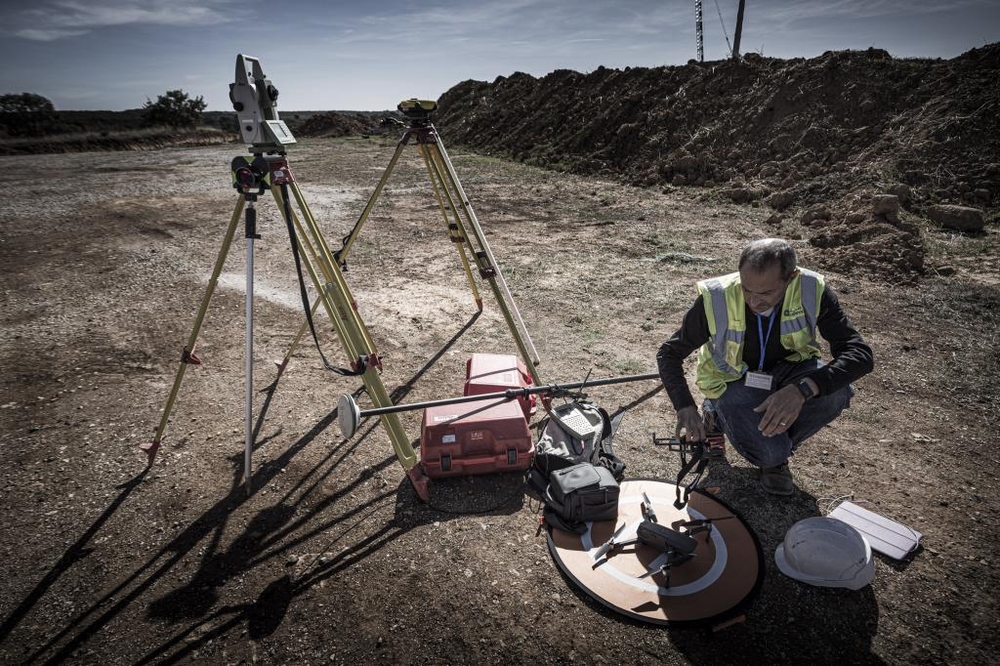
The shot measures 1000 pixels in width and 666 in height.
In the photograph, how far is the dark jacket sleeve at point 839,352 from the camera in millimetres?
3002

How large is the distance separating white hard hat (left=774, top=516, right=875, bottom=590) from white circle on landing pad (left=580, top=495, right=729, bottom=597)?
357mm

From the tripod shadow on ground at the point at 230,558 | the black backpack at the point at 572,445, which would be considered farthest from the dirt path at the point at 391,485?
the black backpack at the point at 572,445

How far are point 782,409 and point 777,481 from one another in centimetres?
77

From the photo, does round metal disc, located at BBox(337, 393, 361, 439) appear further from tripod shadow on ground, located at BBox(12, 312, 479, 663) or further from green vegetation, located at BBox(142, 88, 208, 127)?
green vegetation, located at BBox(142, 88, 208, 127)

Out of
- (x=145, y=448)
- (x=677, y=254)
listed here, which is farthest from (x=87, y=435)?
(x=677, y=254)

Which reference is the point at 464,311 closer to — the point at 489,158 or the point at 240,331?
the point at 240,331

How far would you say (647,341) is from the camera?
566 cm

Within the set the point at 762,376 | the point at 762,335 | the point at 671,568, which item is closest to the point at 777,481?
the point at 762,376

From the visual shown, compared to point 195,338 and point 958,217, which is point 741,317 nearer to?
point 195,338

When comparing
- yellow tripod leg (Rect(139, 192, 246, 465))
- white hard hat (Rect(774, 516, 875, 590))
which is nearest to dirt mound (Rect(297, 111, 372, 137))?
yellow tripod leg (Rect(139, 192, 246, 465))

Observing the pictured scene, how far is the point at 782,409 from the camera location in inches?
116

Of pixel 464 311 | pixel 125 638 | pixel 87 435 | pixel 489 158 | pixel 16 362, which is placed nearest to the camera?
pixel 125 638

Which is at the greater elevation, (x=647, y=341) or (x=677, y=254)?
(x=677, y=254)

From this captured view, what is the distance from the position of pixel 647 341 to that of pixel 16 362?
6767 millimetres
